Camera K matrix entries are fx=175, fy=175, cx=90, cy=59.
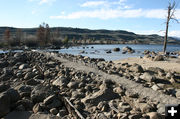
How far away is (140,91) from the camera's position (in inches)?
411

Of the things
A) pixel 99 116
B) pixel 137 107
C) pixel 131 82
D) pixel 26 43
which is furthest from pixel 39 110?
pixel 26 43

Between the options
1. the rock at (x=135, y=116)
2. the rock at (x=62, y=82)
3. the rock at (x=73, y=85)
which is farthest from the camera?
the rock at (x=62, y=82)

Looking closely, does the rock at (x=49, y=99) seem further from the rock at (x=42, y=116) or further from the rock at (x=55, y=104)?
the rock at (x=42, y=116)

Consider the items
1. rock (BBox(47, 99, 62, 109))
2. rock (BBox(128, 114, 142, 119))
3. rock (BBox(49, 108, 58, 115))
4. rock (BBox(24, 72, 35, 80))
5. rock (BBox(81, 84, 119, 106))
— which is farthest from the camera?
rock (BBox(24, 72, 35, 80))

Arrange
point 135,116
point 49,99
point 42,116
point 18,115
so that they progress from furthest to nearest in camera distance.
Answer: point 49,99 < point 18,115 < point 42,116 < point 135,116

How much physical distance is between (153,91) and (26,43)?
97258mm

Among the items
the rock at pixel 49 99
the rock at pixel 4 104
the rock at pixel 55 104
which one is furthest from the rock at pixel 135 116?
the rock at pixel 4 104

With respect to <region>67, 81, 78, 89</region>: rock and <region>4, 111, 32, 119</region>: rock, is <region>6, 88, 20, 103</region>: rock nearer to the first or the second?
<region>4, 111, 32, 119</region>: rock

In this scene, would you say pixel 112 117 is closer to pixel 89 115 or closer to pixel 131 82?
pixel 89 115

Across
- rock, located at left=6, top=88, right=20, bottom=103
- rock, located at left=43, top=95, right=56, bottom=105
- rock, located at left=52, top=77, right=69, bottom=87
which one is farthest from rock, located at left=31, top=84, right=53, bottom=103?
rock, located at left=52, top=77, right=69, bottom=87

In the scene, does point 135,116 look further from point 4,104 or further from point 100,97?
point 4,104

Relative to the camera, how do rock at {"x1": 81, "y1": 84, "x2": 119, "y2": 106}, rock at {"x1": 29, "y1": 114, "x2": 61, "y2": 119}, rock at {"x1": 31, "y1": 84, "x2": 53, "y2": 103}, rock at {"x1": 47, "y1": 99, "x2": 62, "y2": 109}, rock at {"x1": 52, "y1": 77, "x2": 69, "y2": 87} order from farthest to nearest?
1. rock at {"x1": 52, "y1": 77, "x2": 69, "y2": 87}
2. rock at {"x1": 31, "y1": 84, "x2": 53, "y2": 103}
3. rock at {"x1": 81, "y1": 84, "x2": 119, "y2": 106}
4. rock at {"x1": 47, "y1": 99, "x2": 62, "y2": 109}
5. rock at {"x1": 29, "y1": 114, "x2": 61, "y2": 119}

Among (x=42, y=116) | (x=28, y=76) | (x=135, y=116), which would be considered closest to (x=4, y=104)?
(x=42, y=116)

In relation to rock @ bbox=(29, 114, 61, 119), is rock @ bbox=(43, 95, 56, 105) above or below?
above
